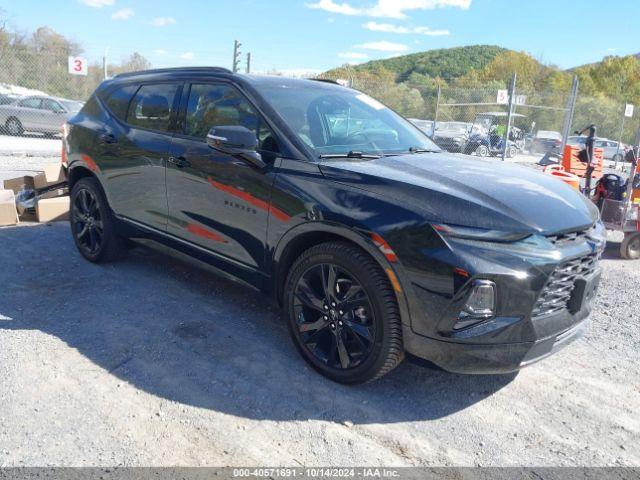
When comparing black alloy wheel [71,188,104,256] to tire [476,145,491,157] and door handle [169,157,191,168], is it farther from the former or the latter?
tire [476,145,491,157]

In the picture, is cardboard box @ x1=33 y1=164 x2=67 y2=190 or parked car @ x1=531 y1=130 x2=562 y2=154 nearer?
cardboard box @ x1=33 y1=164 x2=67 y2=190

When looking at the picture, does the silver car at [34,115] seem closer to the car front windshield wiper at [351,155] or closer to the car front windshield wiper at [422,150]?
the car front windshield wiper at [422,150]

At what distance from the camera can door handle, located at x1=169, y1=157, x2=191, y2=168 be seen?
3951mm

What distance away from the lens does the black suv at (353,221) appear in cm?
266

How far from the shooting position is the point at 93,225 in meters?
5.03

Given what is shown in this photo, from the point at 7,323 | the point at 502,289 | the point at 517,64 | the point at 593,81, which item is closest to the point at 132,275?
the point at 7,323

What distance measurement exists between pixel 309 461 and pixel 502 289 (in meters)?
1.24

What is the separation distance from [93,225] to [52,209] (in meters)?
1.94

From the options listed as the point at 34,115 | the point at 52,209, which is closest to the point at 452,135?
the point at 34,115

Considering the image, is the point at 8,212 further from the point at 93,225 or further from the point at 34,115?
the point at 34,115

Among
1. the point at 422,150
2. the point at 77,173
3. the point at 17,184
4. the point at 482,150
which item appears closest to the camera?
the point at 422,150

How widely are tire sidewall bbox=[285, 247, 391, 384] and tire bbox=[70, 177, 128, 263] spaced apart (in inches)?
91.3

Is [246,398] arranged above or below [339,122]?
below

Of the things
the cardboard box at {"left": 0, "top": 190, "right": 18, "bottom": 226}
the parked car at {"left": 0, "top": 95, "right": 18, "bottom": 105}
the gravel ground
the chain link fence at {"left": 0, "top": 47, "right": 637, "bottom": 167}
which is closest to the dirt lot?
the gravel ground
